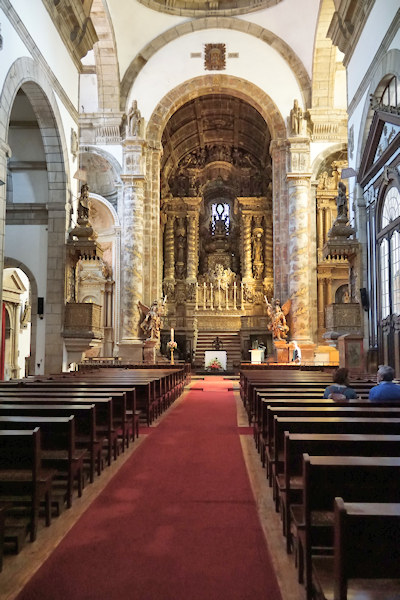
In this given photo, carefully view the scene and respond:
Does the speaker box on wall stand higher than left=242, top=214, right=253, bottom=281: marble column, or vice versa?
left=242, top=214, right=253, bottom=281: marble column

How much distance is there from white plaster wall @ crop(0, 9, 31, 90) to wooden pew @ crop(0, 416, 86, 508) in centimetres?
744

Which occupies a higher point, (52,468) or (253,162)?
A: (253,162)

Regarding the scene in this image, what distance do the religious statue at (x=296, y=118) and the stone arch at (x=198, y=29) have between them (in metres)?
0.77

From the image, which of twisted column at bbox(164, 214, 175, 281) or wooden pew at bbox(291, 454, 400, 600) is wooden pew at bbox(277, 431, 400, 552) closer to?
wooden pew at bbox(291, 454, 400, 600)

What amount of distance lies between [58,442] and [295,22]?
67.1ft

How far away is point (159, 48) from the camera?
20.9 meters

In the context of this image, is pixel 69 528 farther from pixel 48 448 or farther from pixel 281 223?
pixel 281 223

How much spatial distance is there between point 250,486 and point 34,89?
33.9 feet

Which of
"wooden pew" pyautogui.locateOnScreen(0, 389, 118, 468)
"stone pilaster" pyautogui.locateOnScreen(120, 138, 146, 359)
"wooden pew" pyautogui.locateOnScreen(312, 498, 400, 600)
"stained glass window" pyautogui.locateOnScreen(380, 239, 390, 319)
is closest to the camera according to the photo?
"wooden pew" pyautogui.locateOnScreen(312, 498, 400, 600)

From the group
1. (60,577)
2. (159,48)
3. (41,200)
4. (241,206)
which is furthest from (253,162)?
(60,577)

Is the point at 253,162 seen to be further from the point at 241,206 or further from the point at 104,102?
the point at 104,102

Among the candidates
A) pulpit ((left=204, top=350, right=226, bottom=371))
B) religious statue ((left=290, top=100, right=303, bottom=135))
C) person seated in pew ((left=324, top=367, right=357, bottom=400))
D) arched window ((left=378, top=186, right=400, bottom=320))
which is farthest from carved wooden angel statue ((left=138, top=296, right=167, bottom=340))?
person seated in pew ((left=324, top=367, right=357, bottom=400))

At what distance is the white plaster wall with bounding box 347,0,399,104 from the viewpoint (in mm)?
10541

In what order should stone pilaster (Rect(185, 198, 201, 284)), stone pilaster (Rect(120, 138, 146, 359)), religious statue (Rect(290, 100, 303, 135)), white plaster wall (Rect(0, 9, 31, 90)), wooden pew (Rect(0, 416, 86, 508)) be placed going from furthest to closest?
stone pilaster (Rect(185, 198, 201, 284)) → religious statue (Rect(290, 100, 303, 135)) → stone pilaster (Rect(120, 138, 146, 359)) → white plaster wall (Rect(0, 9, 31, 90)) → wooden pew (Rect(0, 416, 86, 508))
